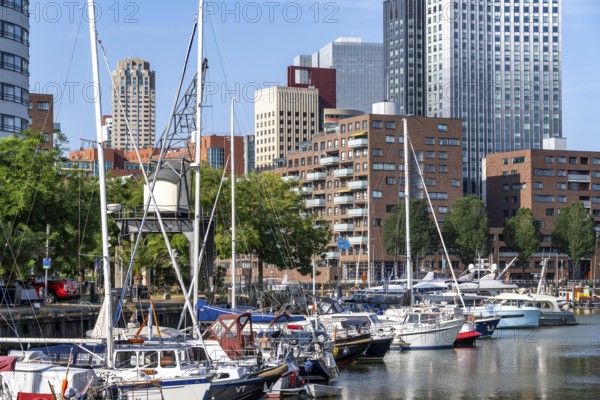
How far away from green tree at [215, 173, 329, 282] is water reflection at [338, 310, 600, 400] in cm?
3474

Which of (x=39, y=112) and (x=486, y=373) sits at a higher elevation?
(x=39, y=112)

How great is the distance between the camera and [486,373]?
70.1 m

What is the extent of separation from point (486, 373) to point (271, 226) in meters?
63.5

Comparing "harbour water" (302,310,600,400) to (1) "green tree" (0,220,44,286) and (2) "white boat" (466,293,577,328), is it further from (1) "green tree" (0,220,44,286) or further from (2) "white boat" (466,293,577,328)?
(2) "white boat" (466,293,577,328)

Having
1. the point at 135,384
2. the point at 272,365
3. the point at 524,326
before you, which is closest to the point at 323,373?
the point at 272,365

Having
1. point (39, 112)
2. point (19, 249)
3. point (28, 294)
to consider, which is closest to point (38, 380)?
point (19, 249)

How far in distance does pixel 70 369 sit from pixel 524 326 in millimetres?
83660

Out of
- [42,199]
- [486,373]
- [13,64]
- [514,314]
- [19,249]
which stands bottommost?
[486,373]

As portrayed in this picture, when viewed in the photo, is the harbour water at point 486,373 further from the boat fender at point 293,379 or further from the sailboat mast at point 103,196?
the sailboat mast at point 103,196

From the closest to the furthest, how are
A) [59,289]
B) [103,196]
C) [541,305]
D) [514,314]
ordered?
[103,196] → [59,289] → [514,314] → [541,305]

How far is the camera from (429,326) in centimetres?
8625

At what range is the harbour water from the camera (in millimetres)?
59938

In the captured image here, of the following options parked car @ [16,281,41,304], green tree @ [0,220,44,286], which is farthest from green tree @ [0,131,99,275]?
green tree @ [0,220,44,286]

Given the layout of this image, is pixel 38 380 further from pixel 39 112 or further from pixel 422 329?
pixel 39 112
